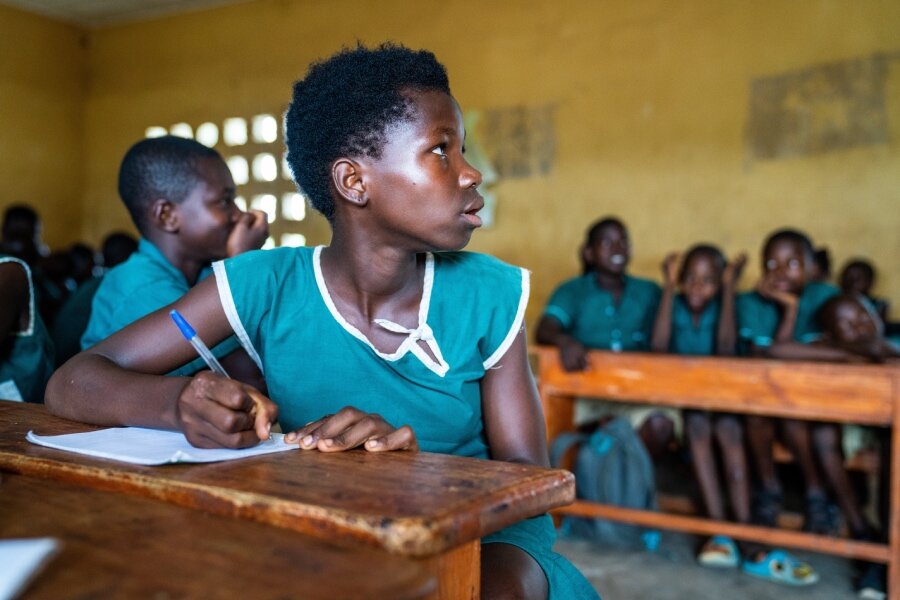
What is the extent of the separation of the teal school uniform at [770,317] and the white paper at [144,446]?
9.55 ft

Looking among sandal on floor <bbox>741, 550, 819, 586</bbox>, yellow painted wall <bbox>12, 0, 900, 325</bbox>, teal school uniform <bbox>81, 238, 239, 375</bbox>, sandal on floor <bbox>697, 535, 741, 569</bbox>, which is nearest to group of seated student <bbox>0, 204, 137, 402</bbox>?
teal school uniform <bbox>81, 238, 239, 375</bbox>

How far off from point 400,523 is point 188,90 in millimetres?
7026

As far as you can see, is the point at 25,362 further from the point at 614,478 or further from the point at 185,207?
the point at 614,478

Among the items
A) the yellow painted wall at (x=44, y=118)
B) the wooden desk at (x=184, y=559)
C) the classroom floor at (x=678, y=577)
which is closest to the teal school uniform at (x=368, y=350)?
the wooden desk at (x=184, y=559)

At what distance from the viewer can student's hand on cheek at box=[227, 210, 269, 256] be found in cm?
214

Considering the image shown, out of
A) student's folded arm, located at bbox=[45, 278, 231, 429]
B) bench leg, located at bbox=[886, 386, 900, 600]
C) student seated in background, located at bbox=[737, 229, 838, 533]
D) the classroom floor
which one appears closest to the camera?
student's folded arm, located at bbox=[45, 278, 231, 429]

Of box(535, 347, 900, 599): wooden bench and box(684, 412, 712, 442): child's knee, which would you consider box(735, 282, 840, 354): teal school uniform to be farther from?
box(535, 347, 900, 599): wooden bench

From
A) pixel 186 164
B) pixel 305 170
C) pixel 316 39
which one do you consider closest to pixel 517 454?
pixel 305 170

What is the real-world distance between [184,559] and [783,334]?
10.6 ft

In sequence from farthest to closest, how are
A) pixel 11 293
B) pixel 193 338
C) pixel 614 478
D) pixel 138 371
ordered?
1. pixel 614 478
2. pixel 11 293
3. pixel 138 371
4. pixel 193 338

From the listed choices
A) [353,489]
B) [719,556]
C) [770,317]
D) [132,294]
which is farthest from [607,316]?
[353,489]

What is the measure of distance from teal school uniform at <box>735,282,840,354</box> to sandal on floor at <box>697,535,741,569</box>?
923 millimetres

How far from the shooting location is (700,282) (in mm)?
3691

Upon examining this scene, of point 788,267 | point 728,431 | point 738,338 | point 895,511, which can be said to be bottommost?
point 895,511
